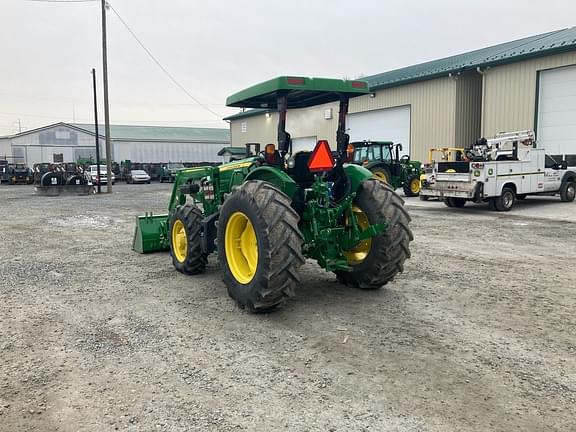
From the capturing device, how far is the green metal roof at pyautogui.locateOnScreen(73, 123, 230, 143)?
54719 mm

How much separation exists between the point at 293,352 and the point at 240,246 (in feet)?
5.41

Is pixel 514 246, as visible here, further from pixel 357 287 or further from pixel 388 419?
pixel 388 419

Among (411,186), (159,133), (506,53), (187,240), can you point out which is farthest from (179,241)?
(159,133)

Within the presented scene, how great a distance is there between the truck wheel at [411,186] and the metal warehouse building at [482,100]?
3.62m

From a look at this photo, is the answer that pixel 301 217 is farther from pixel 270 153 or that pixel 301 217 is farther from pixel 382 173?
pixel 382 173

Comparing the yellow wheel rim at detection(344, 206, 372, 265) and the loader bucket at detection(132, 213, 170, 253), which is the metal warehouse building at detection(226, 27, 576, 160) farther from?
the yellow wheel rim at detection(344, 206, 372, 265)

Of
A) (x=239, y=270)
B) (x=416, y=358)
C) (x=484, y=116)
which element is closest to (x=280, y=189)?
(x=239, y=270)

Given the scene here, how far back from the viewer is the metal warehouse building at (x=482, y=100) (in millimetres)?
18047

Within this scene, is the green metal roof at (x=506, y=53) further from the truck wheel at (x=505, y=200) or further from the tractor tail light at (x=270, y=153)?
the tractor tail light at (x=270, y=153)

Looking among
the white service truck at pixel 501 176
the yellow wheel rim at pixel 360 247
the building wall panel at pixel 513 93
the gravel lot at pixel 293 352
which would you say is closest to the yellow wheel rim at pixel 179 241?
the gravel lot at pixel 293 352

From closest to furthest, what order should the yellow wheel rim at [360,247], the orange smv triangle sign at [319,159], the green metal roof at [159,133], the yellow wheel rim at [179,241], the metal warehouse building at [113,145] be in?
the orange smv triangle sign at [319,159] → the yellow wheel rim at [360,247] → the yellow wheel rim at [179,241] → the metal warehouse building at [113,145] → the green metal roof at [159,133]

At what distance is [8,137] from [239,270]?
55535 millimetres

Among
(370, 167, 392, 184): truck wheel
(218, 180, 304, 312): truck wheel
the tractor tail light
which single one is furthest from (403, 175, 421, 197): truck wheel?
Answer: (218, 180, 304, 312): truck wheel

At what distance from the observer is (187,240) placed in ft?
20.6
